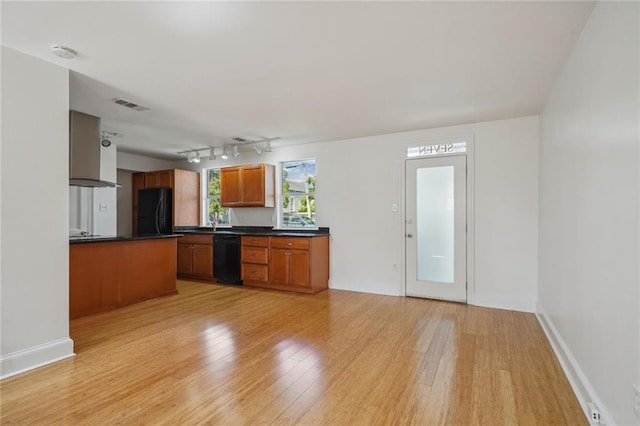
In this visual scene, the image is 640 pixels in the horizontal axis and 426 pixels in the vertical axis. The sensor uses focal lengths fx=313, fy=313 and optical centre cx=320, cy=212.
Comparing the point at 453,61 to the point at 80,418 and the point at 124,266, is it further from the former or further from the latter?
the point at 124,266

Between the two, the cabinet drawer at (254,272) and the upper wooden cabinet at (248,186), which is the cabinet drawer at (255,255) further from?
the upper wooden cabinet at (248,186)

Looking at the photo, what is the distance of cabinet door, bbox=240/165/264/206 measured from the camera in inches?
226

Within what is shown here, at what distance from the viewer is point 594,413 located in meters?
1.76

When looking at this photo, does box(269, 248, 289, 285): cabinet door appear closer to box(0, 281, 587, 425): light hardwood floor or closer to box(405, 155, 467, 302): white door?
box(0, 281, 587, 425): light hardwood floor

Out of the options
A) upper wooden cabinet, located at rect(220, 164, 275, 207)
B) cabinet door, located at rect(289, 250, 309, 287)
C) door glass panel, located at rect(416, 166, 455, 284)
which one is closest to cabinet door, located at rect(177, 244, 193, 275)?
upper wooden cabinet, located at rect(220, 164, 275, 207)

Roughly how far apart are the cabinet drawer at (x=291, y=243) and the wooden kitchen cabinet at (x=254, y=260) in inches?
6.2

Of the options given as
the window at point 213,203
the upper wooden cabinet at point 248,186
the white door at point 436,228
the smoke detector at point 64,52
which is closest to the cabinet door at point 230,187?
the upper wooden cabinet at point 248,186

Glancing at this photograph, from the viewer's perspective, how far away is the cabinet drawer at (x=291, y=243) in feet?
16.0

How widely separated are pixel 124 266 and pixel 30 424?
2.51 m

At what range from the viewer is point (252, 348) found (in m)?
2.82

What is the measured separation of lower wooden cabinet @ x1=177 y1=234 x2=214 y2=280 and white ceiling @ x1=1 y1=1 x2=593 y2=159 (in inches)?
100

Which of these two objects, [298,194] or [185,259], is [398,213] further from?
[185,259]

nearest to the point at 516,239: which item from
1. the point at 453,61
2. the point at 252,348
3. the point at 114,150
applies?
the point at 453,61

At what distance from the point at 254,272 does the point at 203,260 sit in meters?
1.21
